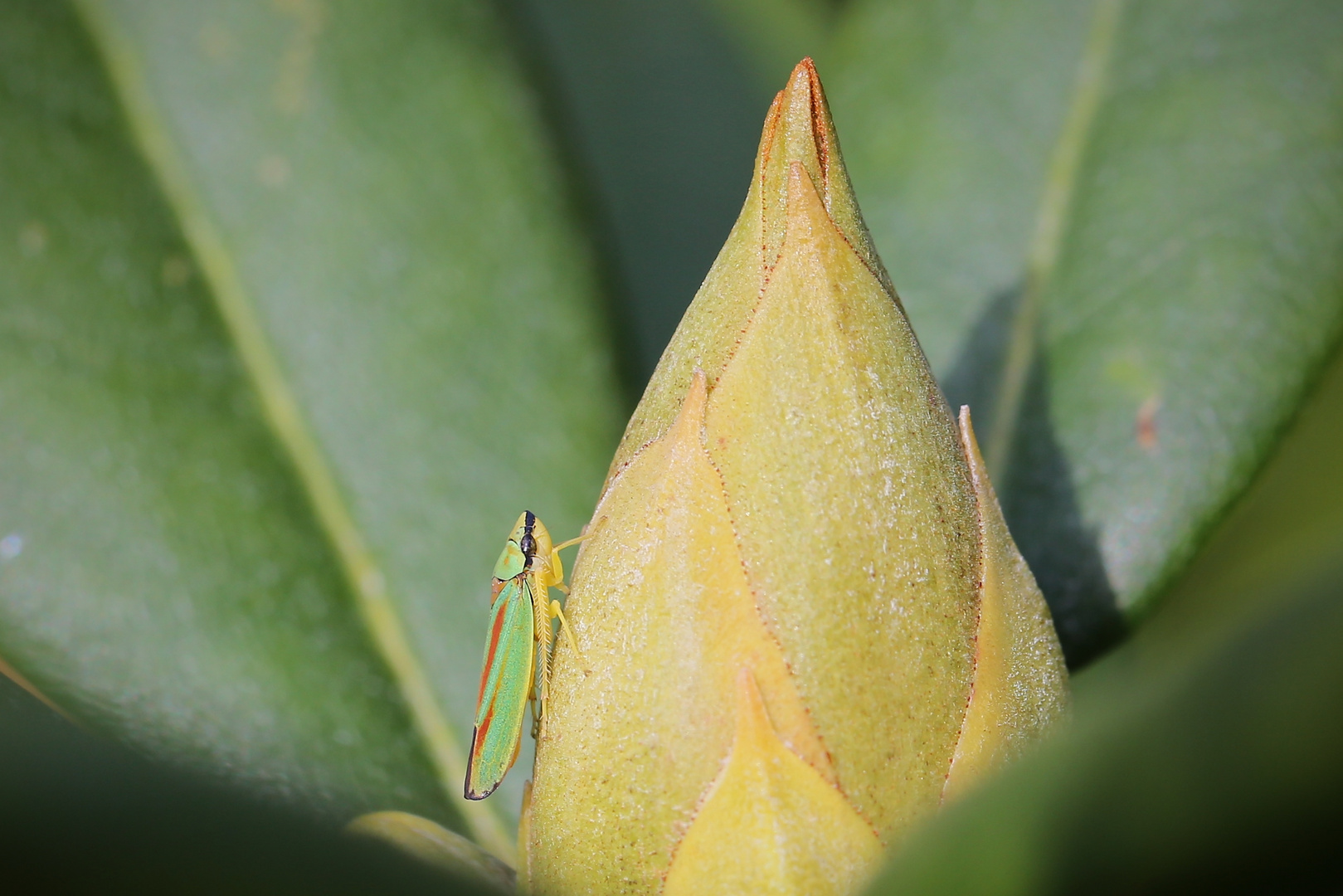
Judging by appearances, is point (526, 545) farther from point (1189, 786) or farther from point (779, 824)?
point (1189, 786)

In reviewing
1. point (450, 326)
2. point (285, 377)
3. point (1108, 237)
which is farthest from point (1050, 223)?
point (285, 377)

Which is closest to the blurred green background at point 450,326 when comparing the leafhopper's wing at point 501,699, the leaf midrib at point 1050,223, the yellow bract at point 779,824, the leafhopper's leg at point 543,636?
the leaf midrib at point 1050,223

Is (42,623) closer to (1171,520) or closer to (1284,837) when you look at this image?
(1284,837)

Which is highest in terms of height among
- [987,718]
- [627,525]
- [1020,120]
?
[1020,120]

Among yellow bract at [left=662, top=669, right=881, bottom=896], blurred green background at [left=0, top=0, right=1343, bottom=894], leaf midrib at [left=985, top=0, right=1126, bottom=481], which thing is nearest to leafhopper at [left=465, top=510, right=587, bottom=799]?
blurred green background at [left=0, top=0, right=1343, bottom=894]

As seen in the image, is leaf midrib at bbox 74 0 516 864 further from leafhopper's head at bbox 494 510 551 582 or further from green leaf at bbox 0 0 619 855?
leafhopper's head at bbox 494 510 551 582

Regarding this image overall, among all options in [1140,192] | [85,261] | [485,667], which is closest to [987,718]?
[485,667]

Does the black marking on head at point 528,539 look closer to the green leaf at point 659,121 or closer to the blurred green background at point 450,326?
the blurred green background at point 450,326
